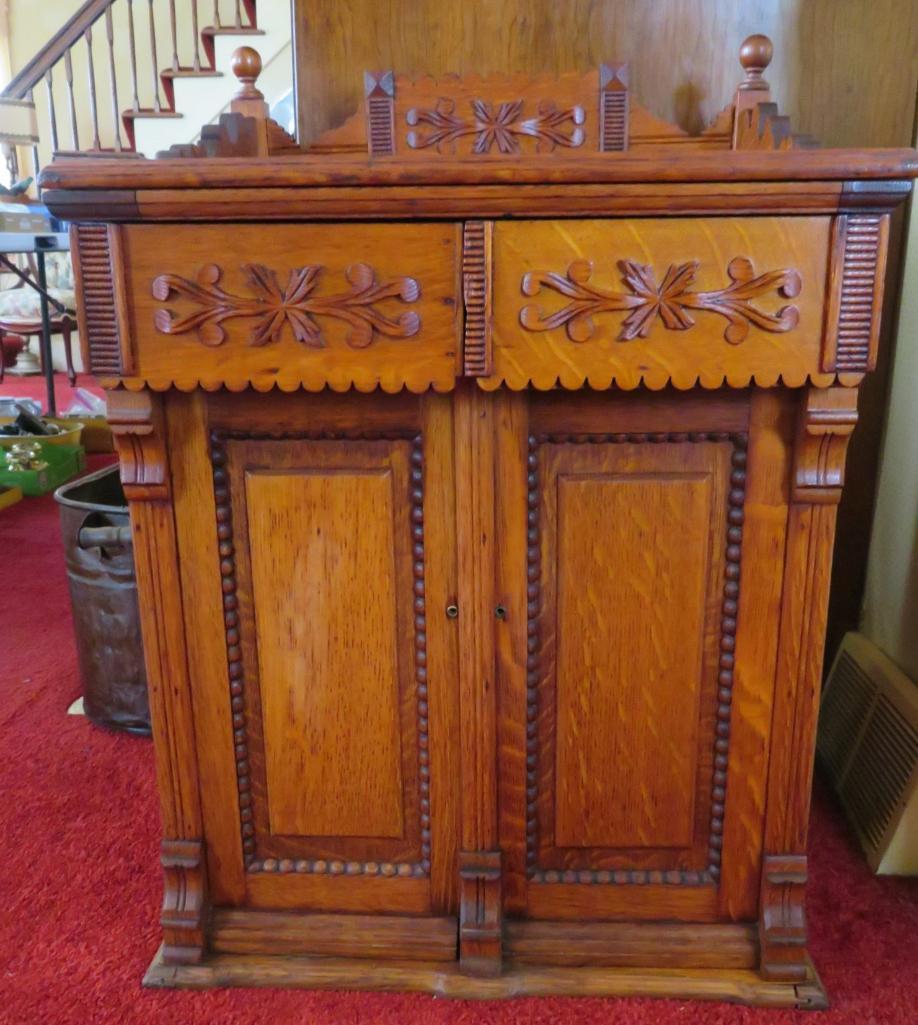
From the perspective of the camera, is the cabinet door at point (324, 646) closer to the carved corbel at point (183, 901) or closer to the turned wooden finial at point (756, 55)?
the carved corbel at point (183, 901)

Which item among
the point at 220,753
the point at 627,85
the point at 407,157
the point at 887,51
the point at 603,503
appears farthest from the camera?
the point at 887,51

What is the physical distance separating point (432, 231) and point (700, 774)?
76 cm

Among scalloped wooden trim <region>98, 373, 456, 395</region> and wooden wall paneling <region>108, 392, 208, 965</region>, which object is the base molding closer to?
wooden wall paneling <region>108, 392, 208, 965</region>

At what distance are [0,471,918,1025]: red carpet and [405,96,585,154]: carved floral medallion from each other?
3.98ft

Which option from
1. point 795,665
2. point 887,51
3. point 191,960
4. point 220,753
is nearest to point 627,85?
point 887,51

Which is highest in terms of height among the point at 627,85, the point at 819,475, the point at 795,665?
the point at 627,85

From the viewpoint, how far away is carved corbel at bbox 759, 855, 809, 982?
1.17 m

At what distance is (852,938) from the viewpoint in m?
1.29

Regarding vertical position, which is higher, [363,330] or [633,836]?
[363,330]

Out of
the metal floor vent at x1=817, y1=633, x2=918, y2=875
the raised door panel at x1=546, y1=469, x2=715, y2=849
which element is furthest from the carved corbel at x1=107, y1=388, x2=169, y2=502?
the metal floor vent at x1=817, y1=633, x2=918, y2=875

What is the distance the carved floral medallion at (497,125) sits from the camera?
1354 mm

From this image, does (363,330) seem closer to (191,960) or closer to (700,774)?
(700,774)

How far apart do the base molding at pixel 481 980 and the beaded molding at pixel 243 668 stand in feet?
0.41

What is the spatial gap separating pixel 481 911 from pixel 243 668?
0.45 meters
